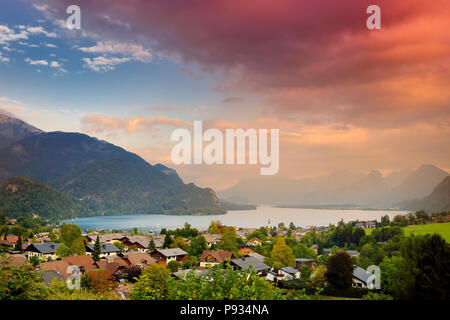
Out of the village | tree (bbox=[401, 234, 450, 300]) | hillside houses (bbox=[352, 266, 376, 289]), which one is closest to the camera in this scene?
tree (bbox=[401, 234, 450, 300])

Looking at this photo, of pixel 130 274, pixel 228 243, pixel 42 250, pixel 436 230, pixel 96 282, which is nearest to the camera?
pixel 96 282

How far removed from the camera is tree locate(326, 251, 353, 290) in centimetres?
2814

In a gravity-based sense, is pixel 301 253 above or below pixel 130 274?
below

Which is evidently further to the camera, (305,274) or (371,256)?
(371,256)

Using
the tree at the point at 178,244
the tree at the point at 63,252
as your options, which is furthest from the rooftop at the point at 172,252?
the tree at the point at 63,252

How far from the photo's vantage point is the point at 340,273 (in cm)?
2816

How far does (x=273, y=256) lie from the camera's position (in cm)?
4372

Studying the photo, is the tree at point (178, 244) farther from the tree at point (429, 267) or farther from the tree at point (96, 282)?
the tree at point (429, 267)

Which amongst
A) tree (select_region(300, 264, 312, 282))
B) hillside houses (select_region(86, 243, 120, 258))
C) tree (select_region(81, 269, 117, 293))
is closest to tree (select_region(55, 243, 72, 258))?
hillside houses (select_region(86, 243, 120, 258))

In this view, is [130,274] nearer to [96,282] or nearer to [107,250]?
[96,282]

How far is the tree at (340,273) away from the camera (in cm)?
2814

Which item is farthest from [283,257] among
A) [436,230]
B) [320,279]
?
[436,230]

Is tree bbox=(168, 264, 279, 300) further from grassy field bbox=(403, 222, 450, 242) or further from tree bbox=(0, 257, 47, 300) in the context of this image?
grassy field bbox=(403, 222, 450, 242)
